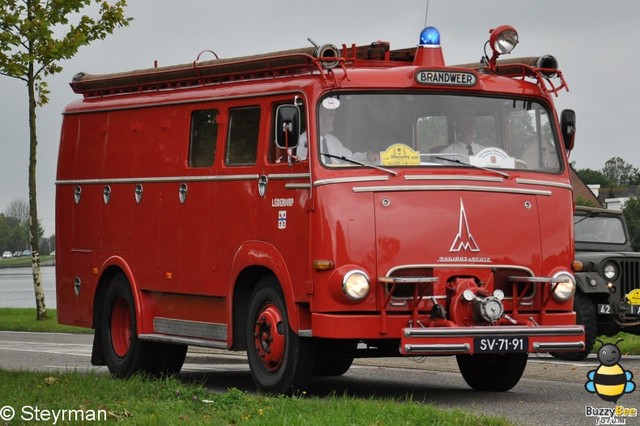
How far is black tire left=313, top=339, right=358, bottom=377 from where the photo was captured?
13.6m

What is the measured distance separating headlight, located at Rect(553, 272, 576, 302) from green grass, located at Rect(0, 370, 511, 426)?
2360 millimetres

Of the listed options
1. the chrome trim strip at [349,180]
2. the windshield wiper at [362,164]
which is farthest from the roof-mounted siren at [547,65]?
the chrome trim strip at [349,180]

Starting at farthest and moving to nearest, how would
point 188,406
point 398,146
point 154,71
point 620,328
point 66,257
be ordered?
point 620,328
point 66,257
point 154,71
point 398,146
point 188,406

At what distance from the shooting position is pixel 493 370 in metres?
14.8

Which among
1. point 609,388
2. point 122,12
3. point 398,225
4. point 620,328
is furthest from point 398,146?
point 122,12

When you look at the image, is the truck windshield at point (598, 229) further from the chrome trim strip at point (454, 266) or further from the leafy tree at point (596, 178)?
the leafy tree at point (596, 178)

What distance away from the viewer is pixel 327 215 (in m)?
13.0

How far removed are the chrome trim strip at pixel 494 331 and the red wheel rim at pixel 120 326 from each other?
4.90 m

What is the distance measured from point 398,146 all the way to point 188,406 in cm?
318

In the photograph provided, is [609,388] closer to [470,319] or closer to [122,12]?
[470,319]

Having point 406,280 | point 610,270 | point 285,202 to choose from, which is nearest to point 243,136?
point 285,202

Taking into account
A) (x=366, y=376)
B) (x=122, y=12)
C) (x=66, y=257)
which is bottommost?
(x=366, y=376)

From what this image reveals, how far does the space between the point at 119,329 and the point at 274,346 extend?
3.63m

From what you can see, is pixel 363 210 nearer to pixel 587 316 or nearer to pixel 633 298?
pixel 587 316
